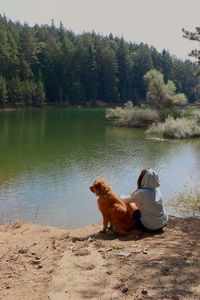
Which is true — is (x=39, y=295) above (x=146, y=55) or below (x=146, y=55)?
below

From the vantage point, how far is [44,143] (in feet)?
68.2

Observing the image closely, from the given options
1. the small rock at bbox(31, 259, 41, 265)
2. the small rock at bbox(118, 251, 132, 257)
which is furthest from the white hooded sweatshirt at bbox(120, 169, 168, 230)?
the small rock at bbox(31, 259, 41, 265)

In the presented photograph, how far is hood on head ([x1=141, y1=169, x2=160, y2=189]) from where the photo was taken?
4.80 m

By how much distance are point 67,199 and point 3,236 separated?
13.2 feet

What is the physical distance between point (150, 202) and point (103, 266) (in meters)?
1.60

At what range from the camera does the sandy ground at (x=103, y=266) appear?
3.01 m

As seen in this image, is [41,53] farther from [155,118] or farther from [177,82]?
[155,118]

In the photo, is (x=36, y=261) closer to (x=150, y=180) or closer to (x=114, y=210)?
(x=114, y=210)

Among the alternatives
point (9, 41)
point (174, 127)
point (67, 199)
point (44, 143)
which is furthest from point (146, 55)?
point (67, 199)

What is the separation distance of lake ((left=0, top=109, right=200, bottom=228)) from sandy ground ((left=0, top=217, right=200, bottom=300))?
9.08 ft

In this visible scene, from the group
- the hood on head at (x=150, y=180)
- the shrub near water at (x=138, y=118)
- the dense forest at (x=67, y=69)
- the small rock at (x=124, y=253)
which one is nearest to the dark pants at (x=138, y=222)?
the hood on head at (x=150, y=180)

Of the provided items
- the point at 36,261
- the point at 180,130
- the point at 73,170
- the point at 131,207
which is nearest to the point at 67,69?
the point at 180,130

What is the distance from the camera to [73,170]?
43.2ft

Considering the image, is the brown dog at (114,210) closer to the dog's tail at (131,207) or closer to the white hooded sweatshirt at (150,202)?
the dog's tail at (131,207)
